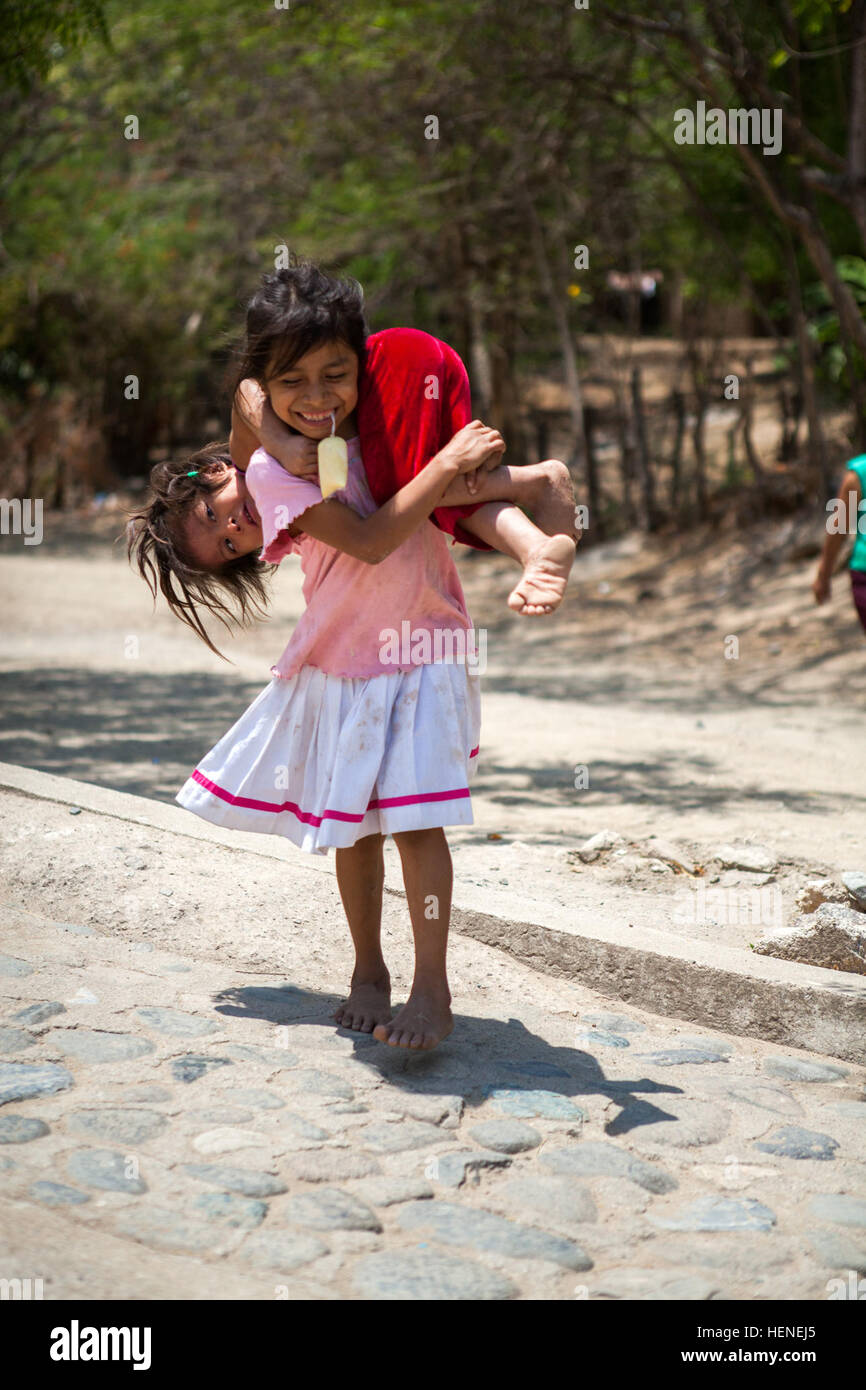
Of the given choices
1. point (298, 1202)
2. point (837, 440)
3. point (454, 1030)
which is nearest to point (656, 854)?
point (454, 1030)

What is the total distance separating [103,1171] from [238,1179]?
0.24m

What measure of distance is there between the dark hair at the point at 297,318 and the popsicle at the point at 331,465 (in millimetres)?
176

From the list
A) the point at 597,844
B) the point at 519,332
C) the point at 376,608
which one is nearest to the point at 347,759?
the point at 376,608

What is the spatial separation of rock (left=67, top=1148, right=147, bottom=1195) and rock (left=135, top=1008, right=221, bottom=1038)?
1.73 ft

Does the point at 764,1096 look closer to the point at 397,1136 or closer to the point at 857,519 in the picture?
the point at 397,1136

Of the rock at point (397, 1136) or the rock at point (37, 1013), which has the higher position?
the rock at point (37, 1013)

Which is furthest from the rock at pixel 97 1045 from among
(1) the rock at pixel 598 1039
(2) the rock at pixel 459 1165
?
(1) the rock at pixel 598 1039

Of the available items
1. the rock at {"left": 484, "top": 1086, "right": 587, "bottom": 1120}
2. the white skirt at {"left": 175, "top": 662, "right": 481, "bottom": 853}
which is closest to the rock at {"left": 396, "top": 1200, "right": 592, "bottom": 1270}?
the rock at {"left": 484, "top": 1086, "right": 587, "bottom": 1120}

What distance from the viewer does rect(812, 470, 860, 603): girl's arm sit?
5.59m

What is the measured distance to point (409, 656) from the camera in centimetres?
283

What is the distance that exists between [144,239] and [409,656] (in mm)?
16732

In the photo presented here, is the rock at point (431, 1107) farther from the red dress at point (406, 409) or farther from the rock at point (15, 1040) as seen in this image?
the red dress at point (406, 409)

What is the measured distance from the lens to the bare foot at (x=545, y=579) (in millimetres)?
2375

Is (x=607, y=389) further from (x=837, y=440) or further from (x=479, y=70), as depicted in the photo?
(x=479, y=70)
